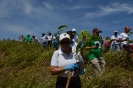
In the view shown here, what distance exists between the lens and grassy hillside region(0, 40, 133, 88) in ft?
16.5

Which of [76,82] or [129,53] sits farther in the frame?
[129,53]

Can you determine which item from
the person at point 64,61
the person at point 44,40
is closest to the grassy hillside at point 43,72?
the person at point 44,40

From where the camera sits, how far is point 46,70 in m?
7.50

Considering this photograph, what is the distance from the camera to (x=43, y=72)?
24.2ft

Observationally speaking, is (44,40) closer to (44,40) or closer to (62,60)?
(44,40)

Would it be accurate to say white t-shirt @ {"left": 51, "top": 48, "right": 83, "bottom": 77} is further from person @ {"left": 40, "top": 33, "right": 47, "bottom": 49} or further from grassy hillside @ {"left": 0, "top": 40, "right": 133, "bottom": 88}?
person @ {"left": 40, "top": 33, "right": 47, "bottom": 49}

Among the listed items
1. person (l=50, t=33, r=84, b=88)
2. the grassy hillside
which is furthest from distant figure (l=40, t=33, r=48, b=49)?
person (l=50, t=33, r=84, b=88)

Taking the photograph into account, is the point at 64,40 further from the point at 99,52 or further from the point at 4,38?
the point at 4,38

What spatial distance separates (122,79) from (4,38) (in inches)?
442

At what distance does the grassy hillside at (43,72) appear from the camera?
5.04 m

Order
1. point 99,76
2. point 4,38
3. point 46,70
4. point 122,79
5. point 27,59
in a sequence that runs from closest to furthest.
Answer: point 99,76, point 122,79, point 46,70, point 27,59, point 4,38

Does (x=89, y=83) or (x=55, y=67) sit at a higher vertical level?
(x=55, y=67)

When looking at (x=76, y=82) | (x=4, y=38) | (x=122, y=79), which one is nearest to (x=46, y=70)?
(x=122, y=79)

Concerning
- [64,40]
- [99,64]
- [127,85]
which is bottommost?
[127,85]
